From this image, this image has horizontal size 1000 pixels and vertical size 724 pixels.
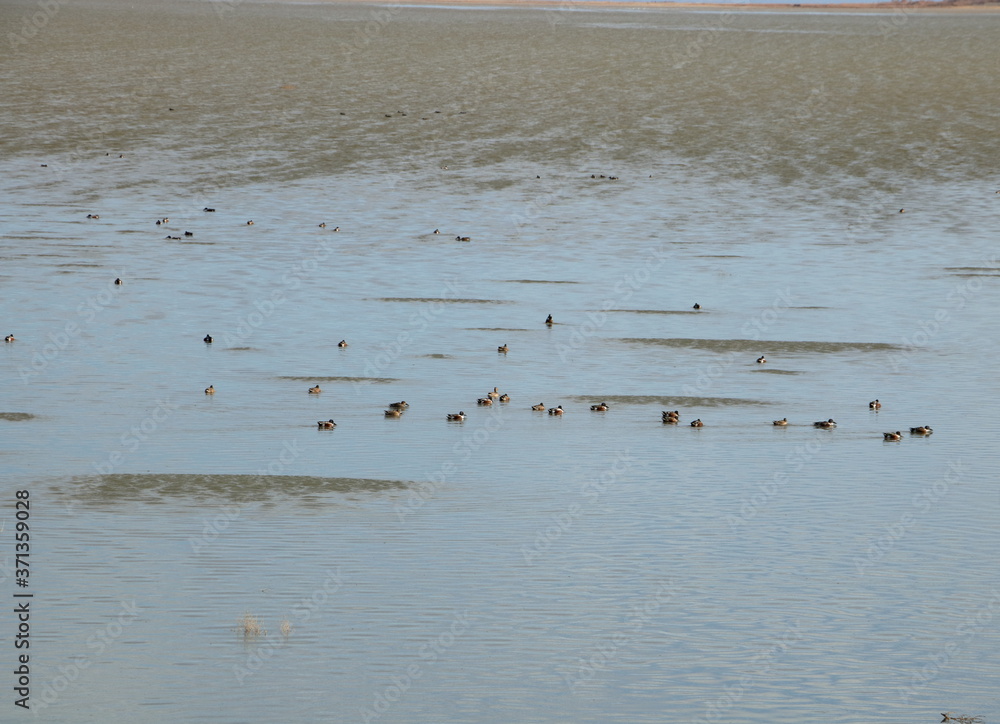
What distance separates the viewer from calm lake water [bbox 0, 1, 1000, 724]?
50.5 ft

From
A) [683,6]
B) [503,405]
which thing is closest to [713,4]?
[683,6]

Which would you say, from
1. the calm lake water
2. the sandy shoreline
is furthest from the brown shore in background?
the calm lake water

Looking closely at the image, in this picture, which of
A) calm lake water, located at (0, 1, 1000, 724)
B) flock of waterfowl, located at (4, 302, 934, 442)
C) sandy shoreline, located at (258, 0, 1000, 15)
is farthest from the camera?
sandy shoreline, located at (258, 0, 1000, 15)

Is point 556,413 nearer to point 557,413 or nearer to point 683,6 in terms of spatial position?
point 557,413

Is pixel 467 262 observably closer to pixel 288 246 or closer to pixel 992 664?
pixel 288 246

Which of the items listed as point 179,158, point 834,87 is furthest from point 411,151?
point 834,87

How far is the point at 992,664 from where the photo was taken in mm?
15609

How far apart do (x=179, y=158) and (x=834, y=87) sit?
83.4ft

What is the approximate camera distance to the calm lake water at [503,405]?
15391 mm

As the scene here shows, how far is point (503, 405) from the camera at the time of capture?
25.3m

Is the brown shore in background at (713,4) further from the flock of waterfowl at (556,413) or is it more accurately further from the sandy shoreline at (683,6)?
the flock of waterfowl at (556,413)

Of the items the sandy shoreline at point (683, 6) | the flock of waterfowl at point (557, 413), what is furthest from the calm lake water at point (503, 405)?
the sandy shoreline at point (683, 6)

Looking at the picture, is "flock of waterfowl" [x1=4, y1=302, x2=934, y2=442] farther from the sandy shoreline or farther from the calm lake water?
the sandy shoreline

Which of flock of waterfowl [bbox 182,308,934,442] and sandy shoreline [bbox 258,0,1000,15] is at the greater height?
sandy shoreline [bbox 258,0,1000,15]
